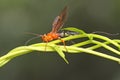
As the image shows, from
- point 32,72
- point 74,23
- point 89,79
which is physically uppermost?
point 74,23

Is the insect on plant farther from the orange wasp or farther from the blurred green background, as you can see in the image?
the blurred green background

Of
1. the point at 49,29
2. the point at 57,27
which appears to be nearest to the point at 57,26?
the point at 57,27

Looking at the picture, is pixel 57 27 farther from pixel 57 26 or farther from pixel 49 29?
pixel 49 29

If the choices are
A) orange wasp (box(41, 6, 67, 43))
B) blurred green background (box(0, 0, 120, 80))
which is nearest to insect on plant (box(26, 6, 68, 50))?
orange wasp (box(41, 6, 67, 43))

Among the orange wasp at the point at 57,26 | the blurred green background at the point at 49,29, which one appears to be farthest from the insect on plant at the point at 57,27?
the blurred green background at the point at 49,29

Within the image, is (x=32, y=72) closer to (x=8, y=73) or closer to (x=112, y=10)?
(x=8, y=73)

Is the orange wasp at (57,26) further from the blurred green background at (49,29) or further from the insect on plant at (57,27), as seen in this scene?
the blurred green background at (49,29)

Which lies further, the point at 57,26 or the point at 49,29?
the point at 49,29

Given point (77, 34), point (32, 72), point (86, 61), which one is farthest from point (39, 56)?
point (77, 34)
